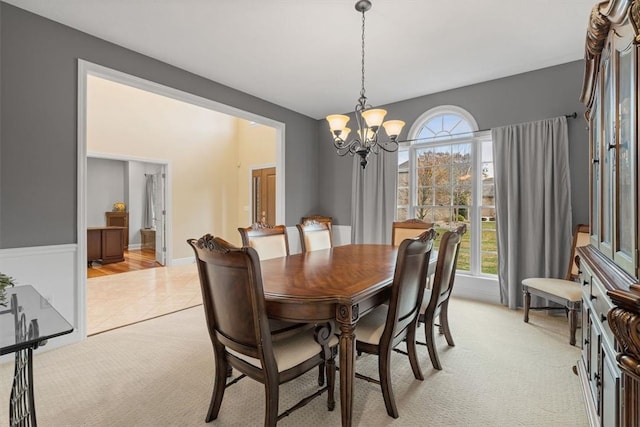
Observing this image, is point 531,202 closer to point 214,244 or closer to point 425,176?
point 425,176

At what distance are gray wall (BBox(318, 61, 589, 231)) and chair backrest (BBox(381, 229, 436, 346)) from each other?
256 centimetres

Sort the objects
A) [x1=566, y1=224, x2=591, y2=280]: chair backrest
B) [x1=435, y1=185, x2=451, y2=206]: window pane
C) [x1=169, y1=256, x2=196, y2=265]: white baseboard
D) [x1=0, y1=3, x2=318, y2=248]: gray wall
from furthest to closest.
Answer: [x1=169, y1=256, x2=196, y2=265]: white baseboard < [x1=435, y1=185, x2=451, y2=206]: window pane < [x1=566, y1=224, x2=591, y2=280]: chair backrest < [x1=0, y1=3, x2=318, y2=248]: gray wall

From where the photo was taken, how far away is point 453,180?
4246mm

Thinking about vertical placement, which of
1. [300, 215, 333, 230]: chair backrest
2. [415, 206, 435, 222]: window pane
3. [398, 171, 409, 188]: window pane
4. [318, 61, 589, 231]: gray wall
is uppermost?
[318, 61, 589, 231]: gray wall

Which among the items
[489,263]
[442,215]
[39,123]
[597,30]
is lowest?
[489,263]

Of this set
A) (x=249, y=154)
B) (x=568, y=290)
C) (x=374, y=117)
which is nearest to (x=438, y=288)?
(x=374, y=117)

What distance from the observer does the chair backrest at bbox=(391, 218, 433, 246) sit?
346cm

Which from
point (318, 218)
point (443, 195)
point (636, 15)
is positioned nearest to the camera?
point (636, 15)

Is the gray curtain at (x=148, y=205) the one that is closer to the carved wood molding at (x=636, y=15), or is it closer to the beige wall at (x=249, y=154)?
the beige wall at (x=249, y=154)

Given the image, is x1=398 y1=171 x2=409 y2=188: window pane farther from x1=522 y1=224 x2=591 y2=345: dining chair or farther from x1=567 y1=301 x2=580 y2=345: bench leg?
x1=567 y1=301 x2=580 y2=345: bench leg

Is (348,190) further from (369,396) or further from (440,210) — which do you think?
(369,396)

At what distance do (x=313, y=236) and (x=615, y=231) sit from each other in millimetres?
2516

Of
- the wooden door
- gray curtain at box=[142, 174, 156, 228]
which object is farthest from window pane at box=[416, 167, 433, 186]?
gray curtain at box=[142, 174, 156, 228]

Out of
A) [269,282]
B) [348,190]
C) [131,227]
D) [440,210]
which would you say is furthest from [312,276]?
[131,227]
